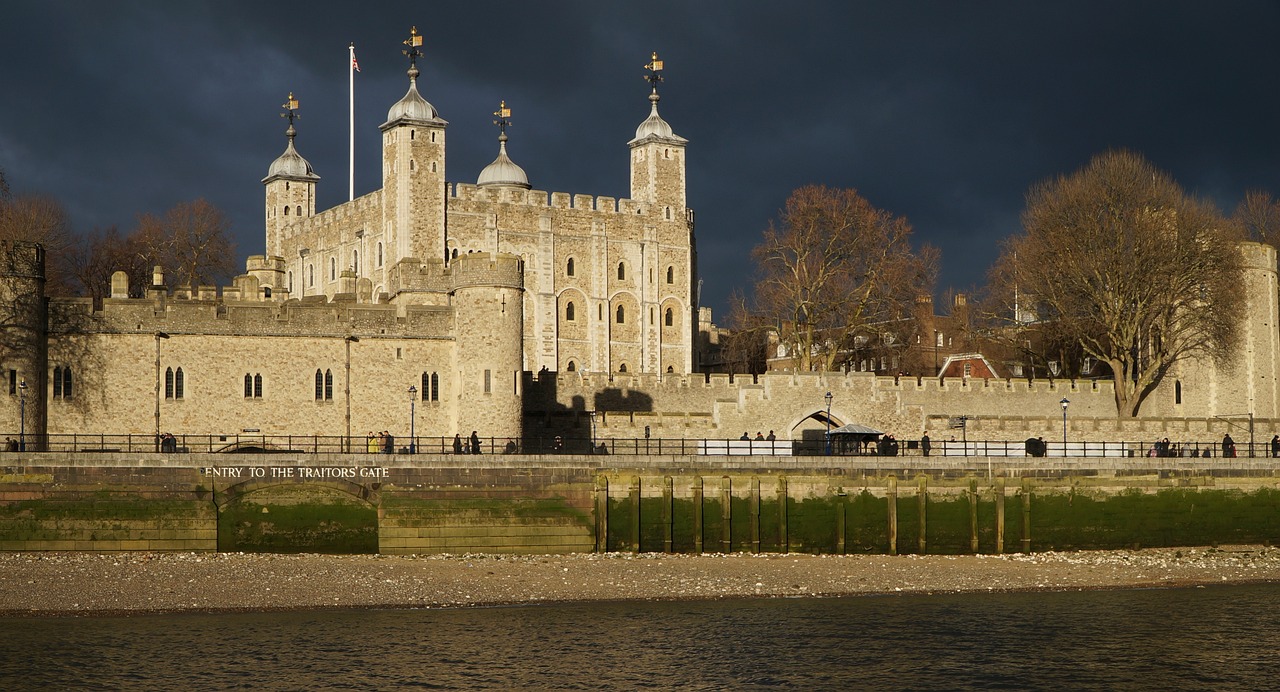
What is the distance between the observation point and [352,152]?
267 ft

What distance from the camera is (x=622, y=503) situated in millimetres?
42781

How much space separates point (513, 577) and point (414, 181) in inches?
1601

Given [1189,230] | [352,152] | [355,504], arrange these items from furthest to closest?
[352,152] < [1189,230] < [355,504]

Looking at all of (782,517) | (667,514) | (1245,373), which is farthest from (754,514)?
(1245,373)

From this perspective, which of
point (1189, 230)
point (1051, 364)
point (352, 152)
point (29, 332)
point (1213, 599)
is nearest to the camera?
point (1213, 599)

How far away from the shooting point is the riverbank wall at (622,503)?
40031 mm

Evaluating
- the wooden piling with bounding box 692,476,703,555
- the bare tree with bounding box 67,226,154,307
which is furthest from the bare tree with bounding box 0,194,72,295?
the wooden piling with bounding box 692,476,703,555

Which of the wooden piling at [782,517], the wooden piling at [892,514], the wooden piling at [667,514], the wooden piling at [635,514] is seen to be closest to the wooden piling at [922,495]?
the wooden piling at [892,514]

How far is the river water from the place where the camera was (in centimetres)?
2958

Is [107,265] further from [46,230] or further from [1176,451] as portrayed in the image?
[1176,451]

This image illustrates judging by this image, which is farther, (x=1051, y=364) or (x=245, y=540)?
(x=1051, y=364)

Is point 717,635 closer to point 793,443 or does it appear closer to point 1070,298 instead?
point 793,443

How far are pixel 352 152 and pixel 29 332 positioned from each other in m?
37.2

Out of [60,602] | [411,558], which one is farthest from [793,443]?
A: [60,602]
